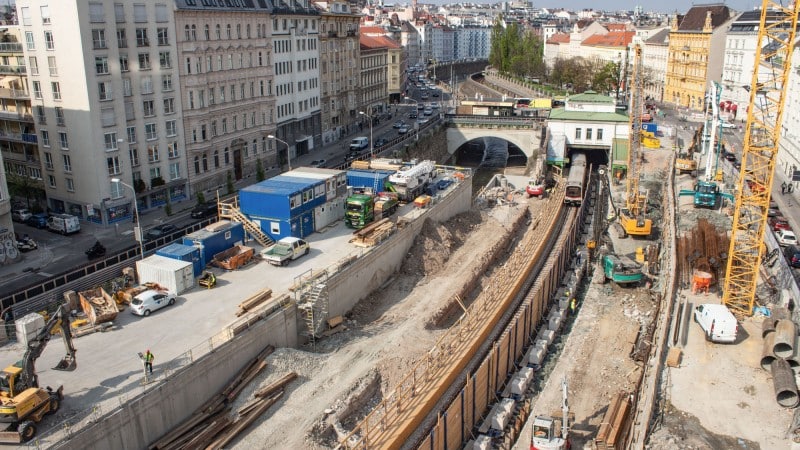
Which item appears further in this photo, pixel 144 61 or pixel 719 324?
pixel 144 61

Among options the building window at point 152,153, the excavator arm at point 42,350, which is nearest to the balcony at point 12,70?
the building window at point 152,153

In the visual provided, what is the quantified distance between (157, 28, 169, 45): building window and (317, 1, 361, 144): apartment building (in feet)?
98.0

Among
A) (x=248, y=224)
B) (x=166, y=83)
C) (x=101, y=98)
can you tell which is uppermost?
(x=166, y=83)

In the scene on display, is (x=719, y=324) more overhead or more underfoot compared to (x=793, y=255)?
more overhead

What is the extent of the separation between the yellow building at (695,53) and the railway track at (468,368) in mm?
80303

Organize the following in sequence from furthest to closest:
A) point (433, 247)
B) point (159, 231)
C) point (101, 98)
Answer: point (101, 98) → point (433, 247) → point (159, 231)

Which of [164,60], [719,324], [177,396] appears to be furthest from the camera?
[164,60]

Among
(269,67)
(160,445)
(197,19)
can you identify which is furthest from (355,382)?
(269,67)

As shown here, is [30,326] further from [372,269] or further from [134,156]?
[134,156]

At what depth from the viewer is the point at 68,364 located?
2872cm

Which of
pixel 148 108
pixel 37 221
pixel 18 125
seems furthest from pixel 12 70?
pixel 37 221

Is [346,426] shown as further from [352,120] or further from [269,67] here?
[352,120]

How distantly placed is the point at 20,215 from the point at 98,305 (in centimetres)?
2602

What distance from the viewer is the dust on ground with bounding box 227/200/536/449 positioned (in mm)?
28469
